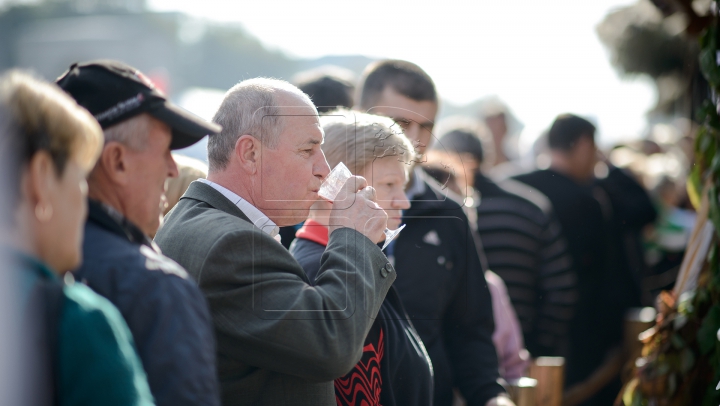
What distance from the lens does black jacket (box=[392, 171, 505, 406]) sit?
252cm

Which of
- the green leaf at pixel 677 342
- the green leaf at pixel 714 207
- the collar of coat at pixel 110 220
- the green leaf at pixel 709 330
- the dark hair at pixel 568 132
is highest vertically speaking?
the collar of coat at pixel 110 220

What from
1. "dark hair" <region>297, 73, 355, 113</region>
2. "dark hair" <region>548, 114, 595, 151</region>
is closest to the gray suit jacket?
"dark hair" <region>297, 73, 355, 113</region>

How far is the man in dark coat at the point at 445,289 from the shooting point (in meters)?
2.52

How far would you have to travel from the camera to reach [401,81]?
299 centimetres

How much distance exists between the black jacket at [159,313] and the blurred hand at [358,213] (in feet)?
1.74

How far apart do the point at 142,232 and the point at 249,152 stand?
478 mm

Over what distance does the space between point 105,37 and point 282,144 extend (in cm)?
2519

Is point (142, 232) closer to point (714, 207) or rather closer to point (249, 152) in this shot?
point (249, 152)

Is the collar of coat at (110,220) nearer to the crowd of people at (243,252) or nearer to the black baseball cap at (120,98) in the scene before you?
the crowd of people at (243,252)

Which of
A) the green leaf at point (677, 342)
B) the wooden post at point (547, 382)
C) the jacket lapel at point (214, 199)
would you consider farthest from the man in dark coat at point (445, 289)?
the jacket lapel at point (214, 199)

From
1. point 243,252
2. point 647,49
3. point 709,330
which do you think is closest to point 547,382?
point 709,330

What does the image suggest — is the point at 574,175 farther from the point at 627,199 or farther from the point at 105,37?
the point at 105,37

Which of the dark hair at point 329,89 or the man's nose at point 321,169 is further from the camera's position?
the dark hair at point 329,89

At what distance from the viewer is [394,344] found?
2107 mm
